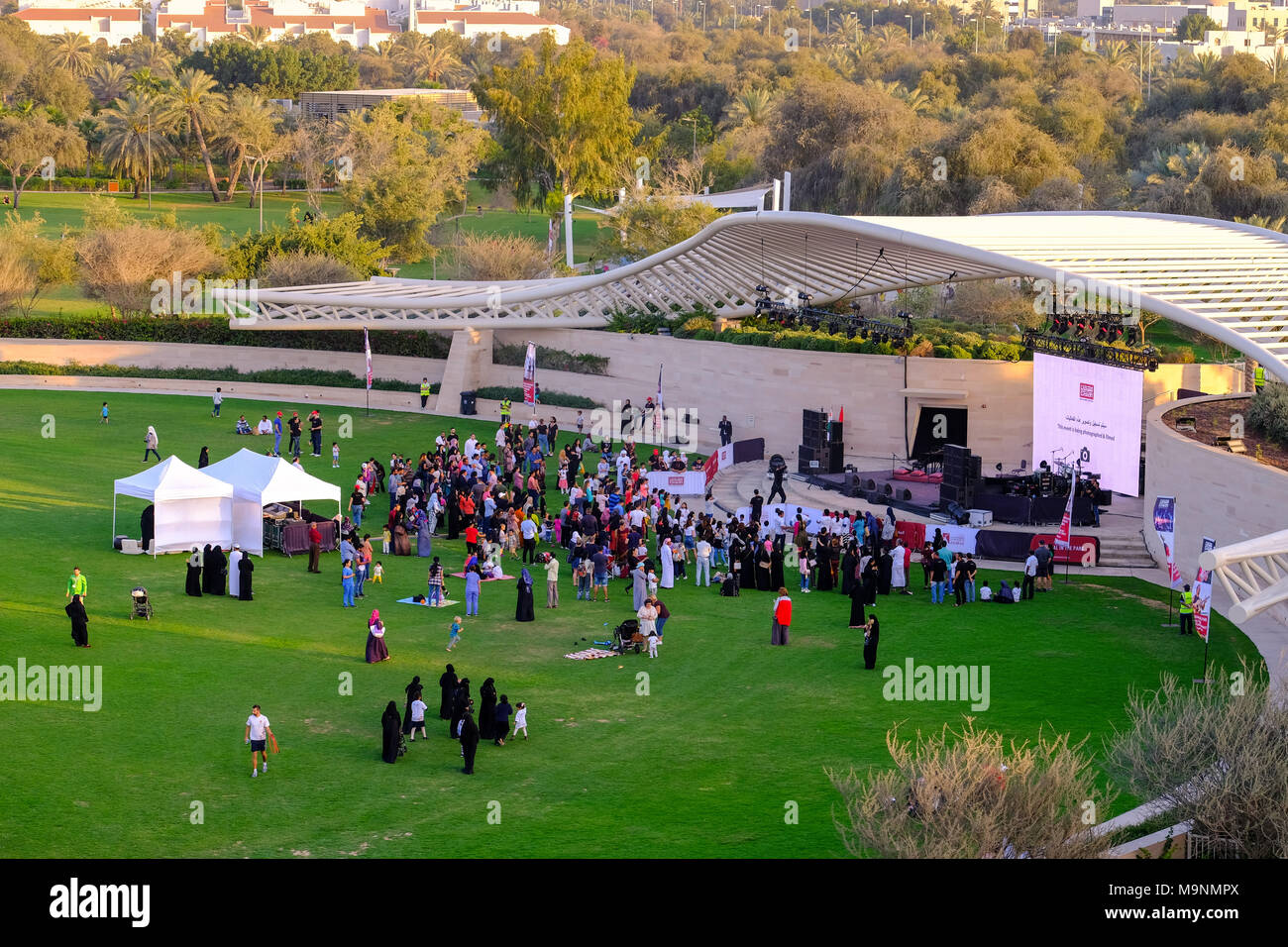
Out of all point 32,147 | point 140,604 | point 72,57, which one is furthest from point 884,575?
point 72,57

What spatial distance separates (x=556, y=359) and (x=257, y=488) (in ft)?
68.5

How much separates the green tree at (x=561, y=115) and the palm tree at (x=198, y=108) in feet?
84.5

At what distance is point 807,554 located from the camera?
97.9 feet

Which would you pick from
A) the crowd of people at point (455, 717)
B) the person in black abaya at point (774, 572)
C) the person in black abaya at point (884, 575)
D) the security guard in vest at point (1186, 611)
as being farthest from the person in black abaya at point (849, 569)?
the crowd of people at point (455, 717)

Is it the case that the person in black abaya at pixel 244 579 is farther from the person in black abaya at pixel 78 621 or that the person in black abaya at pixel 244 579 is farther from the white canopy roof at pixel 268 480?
the person in black abaya at pixel 78 621

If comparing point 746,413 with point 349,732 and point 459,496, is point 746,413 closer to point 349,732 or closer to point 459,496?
point 459,496

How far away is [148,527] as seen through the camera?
1216 inches

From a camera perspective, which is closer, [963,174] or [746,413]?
[746,413]

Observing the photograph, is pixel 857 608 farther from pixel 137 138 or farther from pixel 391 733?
pixel 137 138

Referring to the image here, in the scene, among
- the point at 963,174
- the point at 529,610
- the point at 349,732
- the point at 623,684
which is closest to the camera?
the point at 349,732

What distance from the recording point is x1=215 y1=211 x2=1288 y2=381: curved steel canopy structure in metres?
31.3

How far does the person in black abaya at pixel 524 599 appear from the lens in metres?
27.1

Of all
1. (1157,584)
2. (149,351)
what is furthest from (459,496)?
(149,351)

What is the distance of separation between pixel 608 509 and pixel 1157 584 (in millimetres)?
11206
